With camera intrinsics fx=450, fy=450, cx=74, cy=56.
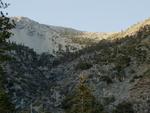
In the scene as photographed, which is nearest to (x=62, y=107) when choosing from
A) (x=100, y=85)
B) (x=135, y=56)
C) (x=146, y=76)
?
(x=100, y=85)

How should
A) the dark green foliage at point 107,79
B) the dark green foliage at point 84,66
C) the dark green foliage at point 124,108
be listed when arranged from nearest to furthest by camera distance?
the dark green foliage at point 124,108
the dark green foliage at point 107,79
the dark green foliage at point 84,66

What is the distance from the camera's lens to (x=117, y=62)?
571 ft

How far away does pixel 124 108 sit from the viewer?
395 ft

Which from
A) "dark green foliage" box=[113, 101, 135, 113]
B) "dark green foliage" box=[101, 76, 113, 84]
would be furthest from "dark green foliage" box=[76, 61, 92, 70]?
"dark green foliage" box=[113, 101, 135, 113]

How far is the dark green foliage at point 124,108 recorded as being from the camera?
392 ft

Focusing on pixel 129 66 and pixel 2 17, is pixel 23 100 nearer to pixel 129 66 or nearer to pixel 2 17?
pixel 129 66

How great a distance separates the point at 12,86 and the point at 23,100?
7908mm

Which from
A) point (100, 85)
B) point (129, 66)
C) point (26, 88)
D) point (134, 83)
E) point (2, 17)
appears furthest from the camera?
point (26, 88)

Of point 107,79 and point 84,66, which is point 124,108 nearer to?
point 107,79

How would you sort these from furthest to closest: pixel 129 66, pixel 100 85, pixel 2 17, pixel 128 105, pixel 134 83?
pixel 129 66 → pixel 100 85 → pixel 134 83 → pixel 128 105 → pixel 2 17

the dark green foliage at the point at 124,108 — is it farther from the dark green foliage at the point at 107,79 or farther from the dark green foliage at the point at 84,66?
the dark green foliage at the point at 84,66

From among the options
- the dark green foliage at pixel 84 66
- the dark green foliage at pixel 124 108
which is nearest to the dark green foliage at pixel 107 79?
the dark green foliage at pixel 84 66

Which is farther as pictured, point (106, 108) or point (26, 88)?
point (26, 88)

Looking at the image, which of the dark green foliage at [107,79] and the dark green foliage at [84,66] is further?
the dark green foliage at [84,66]
